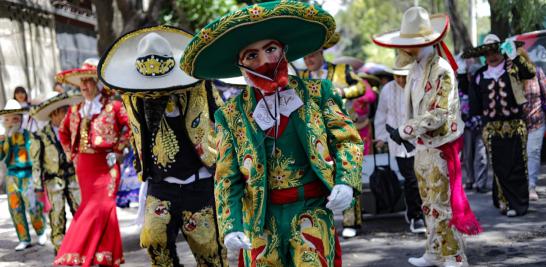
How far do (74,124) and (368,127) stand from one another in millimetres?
3984

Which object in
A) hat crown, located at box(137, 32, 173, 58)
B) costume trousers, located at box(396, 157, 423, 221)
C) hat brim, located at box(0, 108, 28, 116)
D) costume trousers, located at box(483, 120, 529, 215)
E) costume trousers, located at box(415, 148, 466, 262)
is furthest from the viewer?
costume trousers, located at box(483, 120, 529, 215)

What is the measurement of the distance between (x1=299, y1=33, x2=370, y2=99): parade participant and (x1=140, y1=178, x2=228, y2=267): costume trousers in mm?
3445

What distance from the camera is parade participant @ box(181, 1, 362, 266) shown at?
4.09 meters

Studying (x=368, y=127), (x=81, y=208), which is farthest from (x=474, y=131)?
(x=81, y=208)

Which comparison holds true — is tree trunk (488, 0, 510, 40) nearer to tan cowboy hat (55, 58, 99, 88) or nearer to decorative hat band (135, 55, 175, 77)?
tan cowboy hat (55, 58, 99, 88)

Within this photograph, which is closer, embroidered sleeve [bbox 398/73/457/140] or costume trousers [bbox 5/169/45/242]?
embroidered sleeve [bbox 398/73/457/140]

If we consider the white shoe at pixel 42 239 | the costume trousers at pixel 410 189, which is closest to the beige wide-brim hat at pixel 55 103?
the white shoe at pixel 42 239

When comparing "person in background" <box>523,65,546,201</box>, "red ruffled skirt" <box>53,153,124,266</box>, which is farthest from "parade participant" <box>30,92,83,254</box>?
"person in background" <box>523,65,546,201</box>

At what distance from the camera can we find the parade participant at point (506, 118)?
931 cm

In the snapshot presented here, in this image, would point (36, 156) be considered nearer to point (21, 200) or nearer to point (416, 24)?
point (21, 200)

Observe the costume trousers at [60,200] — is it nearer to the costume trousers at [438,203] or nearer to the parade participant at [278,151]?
the costume trousers at [438,203]

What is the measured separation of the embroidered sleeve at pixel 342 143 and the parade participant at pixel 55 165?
4447 millimetres

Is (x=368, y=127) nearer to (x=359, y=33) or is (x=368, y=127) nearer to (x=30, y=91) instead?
(x=30, y=91)

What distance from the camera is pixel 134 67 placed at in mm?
5871
